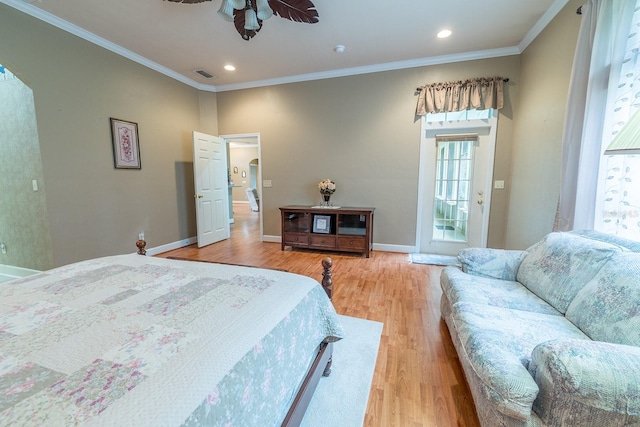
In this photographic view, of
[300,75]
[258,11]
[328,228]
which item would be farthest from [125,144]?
[328,228]

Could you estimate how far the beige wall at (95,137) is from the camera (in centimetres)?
270

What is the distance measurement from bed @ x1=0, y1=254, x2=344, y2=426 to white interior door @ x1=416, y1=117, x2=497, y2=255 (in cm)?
310

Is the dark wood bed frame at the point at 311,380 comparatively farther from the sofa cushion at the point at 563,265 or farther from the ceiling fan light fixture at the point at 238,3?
the ceiling fan light fixture at the point at 238,3

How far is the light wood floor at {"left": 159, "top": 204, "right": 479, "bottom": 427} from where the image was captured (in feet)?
4.47

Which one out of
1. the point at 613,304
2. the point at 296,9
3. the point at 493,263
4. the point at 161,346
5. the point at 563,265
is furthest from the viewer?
the point at 296,9

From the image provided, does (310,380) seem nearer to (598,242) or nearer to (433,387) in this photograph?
(433,387)

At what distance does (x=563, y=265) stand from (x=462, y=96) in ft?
9.33

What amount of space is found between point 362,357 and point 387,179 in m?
2.89

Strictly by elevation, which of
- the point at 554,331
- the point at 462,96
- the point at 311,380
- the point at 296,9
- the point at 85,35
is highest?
the point at 85,35

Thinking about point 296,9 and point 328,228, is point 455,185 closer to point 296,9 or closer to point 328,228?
point 328,228

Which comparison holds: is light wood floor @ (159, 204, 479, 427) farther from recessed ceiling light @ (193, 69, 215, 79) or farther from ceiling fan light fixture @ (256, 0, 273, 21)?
recessed ceiling light @ (193, 69, 215, 79)

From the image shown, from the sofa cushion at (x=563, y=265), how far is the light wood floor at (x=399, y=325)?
2.32ft

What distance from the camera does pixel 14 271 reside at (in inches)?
123

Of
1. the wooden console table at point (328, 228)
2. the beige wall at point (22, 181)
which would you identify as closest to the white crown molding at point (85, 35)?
the beige wall at point (22, 181)
